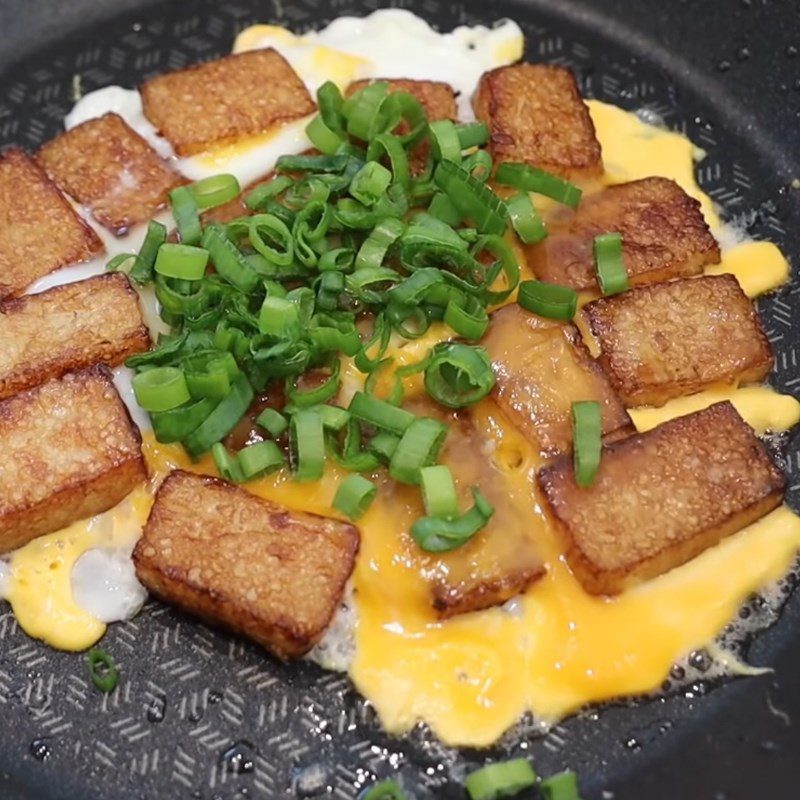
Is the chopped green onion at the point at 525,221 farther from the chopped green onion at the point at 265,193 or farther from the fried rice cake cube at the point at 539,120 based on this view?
the chopped green onion at the point at 265,193

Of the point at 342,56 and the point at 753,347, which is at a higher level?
the point at 342,56

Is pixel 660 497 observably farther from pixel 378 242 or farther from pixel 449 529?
pixel 378 242

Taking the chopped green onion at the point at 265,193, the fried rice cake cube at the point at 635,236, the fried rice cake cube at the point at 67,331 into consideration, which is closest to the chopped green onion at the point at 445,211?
the fried rice cake cube at the point at 635,236

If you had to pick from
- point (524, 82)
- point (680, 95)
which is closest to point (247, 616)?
point (524, 82)

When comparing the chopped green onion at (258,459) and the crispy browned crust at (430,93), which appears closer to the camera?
the chopped green onion at (258,459)

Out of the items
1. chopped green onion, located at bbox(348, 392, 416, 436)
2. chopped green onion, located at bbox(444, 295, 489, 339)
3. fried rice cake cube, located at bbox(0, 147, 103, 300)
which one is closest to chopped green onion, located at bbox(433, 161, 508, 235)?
chopped green onion, located at bbox(444, 295, 489, 339)

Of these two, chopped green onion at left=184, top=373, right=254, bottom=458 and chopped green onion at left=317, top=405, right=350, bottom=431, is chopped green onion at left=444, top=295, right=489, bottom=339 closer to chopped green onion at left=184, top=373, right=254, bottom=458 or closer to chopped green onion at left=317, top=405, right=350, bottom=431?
chopped green onion at left=317, top=405, right=350, bottom=431

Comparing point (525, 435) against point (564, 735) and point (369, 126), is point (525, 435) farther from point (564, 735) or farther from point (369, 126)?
point (369, 126)
